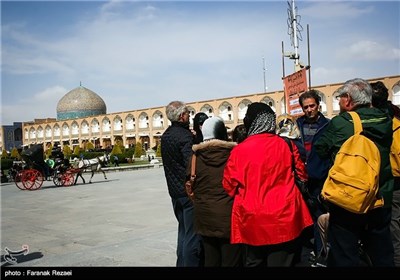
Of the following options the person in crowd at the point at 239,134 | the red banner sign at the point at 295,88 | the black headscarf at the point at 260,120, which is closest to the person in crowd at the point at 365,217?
the black headscarf at the point at 260,120

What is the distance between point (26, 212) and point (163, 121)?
40307 millimetres

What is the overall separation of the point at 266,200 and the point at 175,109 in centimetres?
132

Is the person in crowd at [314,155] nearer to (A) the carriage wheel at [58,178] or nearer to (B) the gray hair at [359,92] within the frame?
(B) the gray hair at [359,92]

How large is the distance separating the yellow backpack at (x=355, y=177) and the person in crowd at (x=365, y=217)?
0.27ft

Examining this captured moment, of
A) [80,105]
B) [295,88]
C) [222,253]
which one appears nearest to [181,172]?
[222,253]

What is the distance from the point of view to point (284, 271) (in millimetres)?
2297

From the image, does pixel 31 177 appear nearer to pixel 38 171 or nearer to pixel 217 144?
pixel 38 171

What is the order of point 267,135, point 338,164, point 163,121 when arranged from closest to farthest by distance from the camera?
1. point 338,164
2. point 267,135
3. point 163,121

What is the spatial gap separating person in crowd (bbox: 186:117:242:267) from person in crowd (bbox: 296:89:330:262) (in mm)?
638

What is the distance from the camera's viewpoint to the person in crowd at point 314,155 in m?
2.87

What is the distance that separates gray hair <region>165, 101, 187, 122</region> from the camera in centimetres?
325

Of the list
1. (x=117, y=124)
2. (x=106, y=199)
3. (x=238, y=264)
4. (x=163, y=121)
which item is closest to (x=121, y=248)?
(x=238, y=264)

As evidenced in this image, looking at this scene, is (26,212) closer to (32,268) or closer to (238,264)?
(32,268)

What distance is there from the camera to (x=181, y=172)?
3.17 meters
